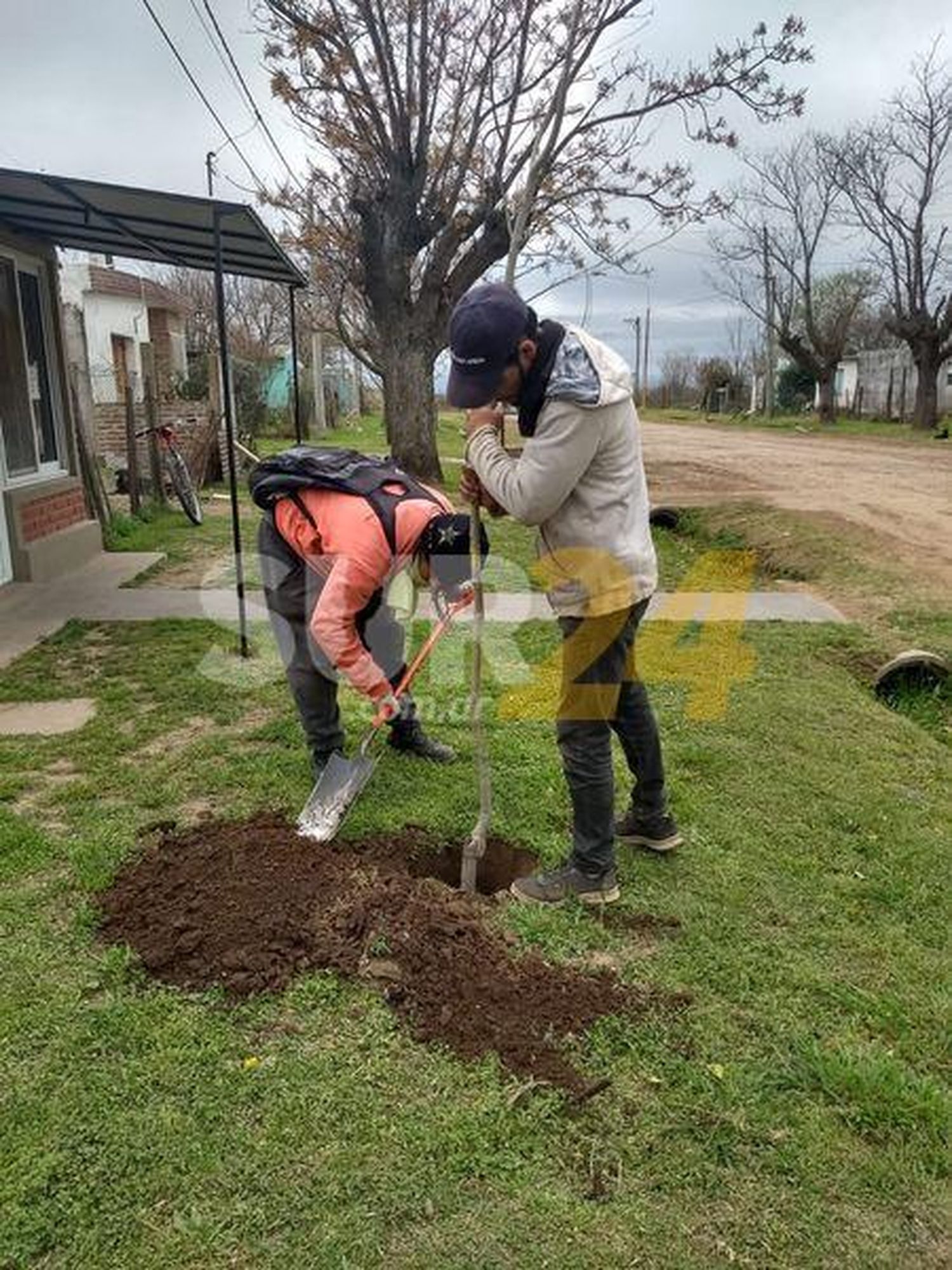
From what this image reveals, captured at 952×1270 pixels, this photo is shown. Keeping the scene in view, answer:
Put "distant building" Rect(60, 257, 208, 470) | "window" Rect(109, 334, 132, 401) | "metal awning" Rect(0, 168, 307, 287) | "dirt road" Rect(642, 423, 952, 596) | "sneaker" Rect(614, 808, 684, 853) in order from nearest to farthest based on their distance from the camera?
"sneaker" Rect(614, 808, 684, 853) < "metal awning" Rect(0, 168, 307, 287) < "dirt road" Rect(642, 423, 952, 596) < "distant building" Rect(60, 257, 208, 470) < "window" Rect(109, 334, 132, 401)

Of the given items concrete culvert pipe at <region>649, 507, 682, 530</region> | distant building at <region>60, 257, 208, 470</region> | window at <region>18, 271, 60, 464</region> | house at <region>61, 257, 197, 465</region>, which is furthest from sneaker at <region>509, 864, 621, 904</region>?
house at <region>61, 257, 197, 465</region>

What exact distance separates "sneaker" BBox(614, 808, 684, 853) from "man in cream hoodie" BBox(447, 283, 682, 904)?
256mm

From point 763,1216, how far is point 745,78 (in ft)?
48.2

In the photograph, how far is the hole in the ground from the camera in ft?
11.0

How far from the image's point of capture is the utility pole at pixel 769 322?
1662 inches

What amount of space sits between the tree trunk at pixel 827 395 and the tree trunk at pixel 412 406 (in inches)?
1101

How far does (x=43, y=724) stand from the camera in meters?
4.67

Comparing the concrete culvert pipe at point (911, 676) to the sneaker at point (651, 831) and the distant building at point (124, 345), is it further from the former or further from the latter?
the distant building at point (124, 345)

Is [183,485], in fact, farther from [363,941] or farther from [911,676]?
[363,941]

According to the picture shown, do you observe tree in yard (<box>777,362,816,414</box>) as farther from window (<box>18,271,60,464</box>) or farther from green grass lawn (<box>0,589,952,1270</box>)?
green grass lawn (<box>0,589,952,1270</box>)

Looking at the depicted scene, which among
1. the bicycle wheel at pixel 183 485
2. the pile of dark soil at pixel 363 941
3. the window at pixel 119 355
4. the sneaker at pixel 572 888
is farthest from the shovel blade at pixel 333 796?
the window at pixel 119 355

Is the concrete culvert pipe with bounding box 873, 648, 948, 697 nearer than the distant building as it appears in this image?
Yes

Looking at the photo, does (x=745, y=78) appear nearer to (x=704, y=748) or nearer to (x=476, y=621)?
(x=704, y=748)

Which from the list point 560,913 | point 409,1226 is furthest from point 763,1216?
point 560,913
